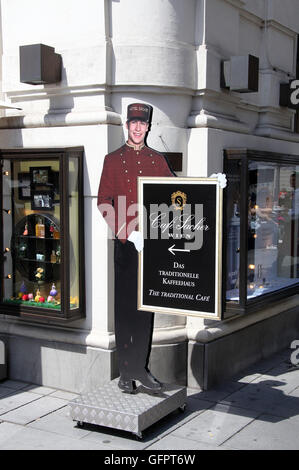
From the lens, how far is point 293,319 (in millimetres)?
8766

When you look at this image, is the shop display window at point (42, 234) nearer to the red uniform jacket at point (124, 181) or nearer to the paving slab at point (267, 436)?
the red uniform jacket at point (124, 181)

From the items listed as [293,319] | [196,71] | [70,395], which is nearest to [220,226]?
[196,71]

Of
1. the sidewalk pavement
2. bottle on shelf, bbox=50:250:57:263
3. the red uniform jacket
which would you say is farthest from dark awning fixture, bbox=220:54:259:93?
the sidewalk pavement

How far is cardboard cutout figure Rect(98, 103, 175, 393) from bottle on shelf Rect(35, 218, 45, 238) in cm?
120

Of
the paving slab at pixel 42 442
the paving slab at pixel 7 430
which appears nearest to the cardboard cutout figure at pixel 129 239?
the paving slab at pixel 42 442

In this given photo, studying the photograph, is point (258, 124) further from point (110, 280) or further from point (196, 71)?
point (110, 280)

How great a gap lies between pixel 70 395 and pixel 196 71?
12.6ft

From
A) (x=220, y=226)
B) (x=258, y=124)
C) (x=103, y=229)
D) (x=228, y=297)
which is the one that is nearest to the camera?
(x=220, y=226)

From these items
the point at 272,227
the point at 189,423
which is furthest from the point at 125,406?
the point at 272,227

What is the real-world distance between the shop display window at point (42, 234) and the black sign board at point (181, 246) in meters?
1.03

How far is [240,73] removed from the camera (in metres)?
6.75

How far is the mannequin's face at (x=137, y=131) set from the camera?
5.70 m

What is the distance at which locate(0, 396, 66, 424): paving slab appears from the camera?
583cm

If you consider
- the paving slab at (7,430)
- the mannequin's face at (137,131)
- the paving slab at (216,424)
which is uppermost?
the mannequin's face at (137,131)
